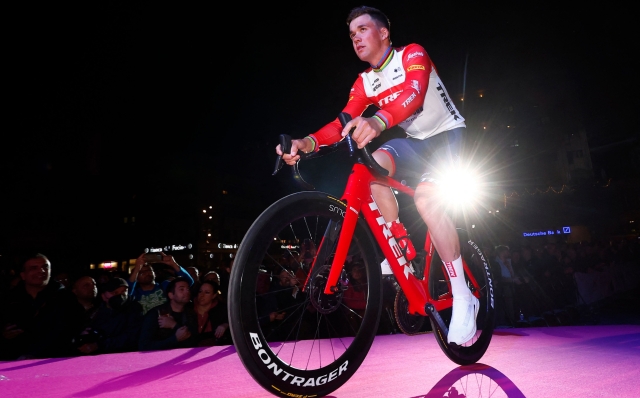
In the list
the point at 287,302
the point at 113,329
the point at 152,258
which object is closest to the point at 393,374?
A: the point at 287,302

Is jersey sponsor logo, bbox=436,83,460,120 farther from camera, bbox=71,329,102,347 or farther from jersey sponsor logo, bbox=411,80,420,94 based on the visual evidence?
camera, bbox=71,329,102,347

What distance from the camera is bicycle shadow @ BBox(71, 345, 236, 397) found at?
198 centimetres

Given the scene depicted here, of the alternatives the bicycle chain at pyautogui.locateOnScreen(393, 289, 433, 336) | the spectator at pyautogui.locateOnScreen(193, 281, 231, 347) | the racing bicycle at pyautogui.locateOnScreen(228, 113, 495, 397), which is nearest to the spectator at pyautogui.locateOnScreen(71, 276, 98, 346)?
the spectator at pyautogui.locateOnScreen(193, 281, 231, 347)

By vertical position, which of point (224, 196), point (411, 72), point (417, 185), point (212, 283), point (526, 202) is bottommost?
point (212, 283)

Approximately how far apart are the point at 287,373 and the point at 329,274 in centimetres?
46

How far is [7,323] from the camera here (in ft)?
13.9

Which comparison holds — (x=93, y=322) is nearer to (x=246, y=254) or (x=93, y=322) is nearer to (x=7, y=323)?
(x=7, y=323)

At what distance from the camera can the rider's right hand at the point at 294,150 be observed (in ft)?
6.72

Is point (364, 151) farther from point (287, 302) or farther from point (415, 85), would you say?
point (287, 302)

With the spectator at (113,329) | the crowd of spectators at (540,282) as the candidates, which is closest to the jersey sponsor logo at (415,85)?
the spectator at (113,329)

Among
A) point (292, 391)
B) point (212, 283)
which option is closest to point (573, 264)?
point (212, 283)

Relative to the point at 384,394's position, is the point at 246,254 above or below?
above

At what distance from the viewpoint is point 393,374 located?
2.26 m

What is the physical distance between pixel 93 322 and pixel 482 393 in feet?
15.8
